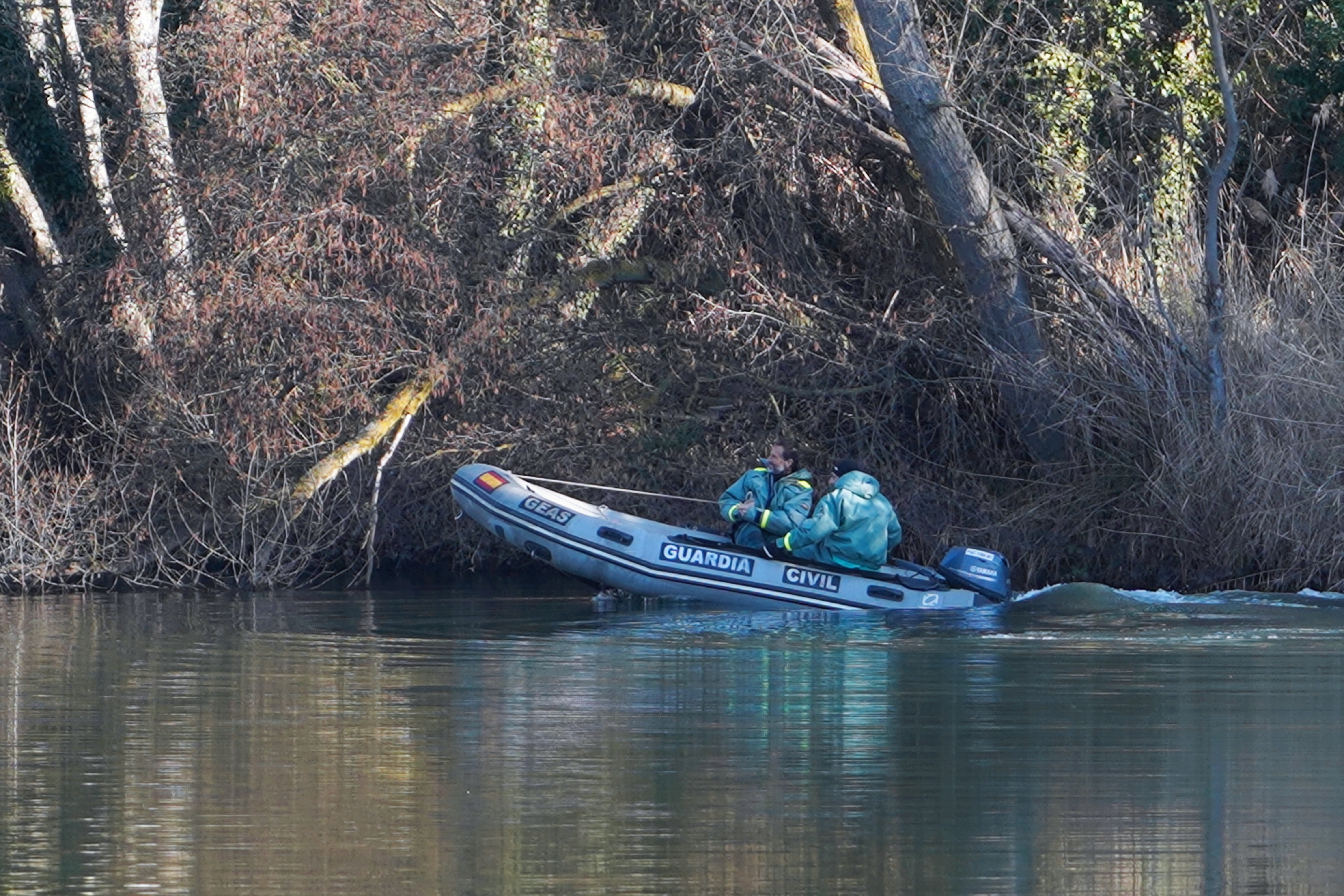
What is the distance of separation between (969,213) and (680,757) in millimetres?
8616

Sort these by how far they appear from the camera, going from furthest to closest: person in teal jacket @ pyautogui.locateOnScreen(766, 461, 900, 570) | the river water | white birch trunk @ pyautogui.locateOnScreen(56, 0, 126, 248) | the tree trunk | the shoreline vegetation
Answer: white birch trunk @ pyautogui.locateOnScreen(56, 0, 126, 248) → the shoreline vegetation → the tree trunk → person in teal jacket @ pyautogui.locateOnScreen(766, 461, 900, 570) → the river water

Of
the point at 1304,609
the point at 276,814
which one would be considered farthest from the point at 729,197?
the point at 276,814

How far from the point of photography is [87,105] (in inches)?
679

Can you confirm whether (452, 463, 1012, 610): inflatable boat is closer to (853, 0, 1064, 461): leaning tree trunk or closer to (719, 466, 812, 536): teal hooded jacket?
(719, 466, 812, 536): teal hooded jacket

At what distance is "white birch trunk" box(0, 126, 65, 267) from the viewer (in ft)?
56.0

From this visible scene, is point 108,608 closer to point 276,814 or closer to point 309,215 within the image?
point 309,215

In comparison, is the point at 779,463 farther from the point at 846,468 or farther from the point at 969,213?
the point at 969,213

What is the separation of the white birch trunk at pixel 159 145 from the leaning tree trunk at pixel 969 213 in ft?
16.6

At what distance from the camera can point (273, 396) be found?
15.2m

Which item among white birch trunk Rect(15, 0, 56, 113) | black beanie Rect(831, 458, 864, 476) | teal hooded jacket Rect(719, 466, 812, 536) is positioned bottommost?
teal hooded jacket Rect(719, 466, 812, 536)

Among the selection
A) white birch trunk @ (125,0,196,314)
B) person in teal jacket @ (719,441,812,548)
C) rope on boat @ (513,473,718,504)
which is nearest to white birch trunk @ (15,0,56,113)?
white birch trunk @ (125,0,196,314)

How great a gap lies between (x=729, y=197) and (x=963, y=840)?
10320mm

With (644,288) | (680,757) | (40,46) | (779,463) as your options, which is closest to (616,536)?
(779,463)

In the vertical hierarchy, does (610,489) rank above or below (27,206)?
below
